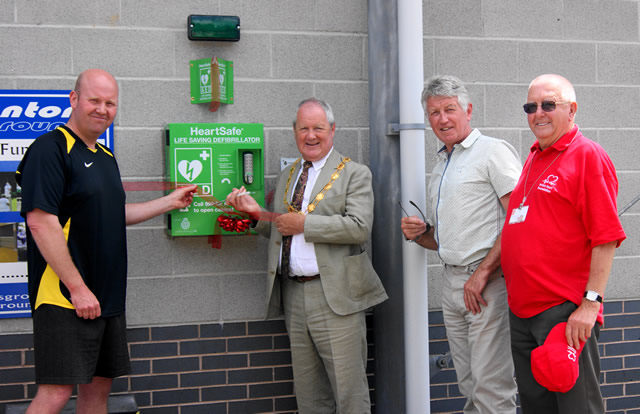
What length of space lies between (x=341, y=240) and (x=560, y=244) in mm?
969

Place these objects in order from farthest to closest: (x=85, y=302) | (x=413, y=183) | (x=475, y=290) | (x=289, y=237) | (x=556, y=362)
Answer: (x=413, y=183), (x=289, y=237), (x=475, y=290), (x=85, y=302), (x=556, y=362)

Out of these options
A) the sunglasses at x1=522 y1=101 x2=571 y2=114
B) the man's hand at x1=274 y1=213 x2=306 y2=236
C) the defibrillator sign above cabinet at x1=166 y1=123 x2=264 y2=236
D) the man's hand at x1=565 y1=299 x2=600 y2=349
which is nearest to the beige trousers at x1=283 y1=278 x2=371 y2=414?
the man's hand at x1=274 y1=213 x2=306 y2=236

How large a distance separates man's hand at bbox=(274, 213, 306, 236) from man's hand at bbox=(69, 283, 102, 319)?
86cm

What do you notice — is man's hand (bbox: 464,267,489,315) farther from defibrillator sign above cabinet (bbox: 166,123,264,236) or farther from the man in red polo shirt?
defibrillator sign above cabinet (bbox: 166,123,264,236)

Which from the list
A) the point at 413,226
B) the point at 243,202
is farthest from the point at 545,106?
the point at 243,202

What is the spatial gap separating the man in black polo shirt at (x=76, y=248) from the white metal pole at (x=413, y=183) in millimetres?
1354

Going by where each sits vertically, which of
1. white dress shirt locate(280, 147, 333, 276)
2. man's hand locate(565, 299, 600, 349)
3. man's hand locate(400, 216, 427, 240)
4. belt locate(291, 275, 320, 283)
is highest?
man's hand locate(400, 216, 427, 240)

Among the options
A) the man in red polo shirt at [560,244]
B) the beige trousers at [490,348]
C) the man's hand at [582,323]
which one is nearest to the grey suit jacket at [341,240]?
the beige trousers at [490,348]

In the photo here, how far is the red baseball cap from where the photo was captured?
213 cm

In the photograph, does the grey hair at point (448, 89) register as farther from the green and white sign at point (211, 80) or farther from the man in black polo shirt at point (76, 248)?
the man in black polo shirt at point (76, 248)

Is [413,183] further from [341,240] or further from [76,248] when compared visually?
[76,248]

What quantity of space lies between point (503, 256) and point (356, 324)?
81cm

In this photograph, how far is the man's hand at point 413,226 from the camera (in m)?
2.88

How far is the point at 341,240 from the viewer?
113 inches
